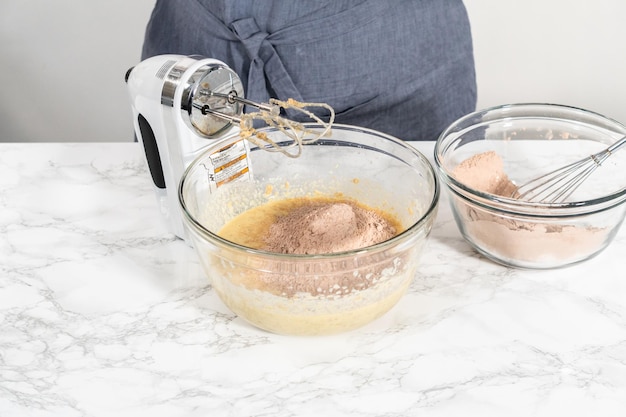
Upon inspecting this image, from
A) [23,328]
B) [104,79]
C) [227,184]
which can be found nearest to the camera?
[23,328]

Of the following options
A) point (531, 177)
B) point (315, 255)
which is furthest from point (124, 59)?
point (315, 255)

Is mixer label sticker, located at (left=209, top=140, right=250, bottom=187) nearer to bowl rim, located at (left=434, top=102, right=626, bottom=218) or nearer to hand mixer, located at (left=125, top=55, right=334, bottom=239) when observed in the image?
hand mixer, located at (left=125, top=55, right=334, bottom=239)

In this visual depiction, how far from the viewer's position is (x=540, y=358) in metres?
0.77

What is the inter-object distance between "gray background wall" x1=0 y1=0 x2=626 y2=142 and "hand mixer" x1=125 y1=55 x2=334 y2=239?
119 centimetres

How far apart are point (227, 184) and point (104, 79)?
1.49 metres

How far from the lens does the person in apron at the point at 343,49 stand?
1.45 m

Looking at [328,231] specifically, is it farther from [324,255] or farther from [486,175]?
[486,175]

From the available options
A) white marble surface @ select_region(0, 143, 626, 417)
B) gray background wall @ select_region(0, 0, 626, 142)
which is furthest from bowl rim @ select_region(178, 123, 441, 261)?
gray background wall @ select_region(0, 0, 626, 142)

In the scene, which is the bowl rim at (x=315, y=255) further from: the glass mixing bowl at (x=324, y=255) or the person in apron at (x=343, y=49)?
the person in apron at (x=343, y=49)

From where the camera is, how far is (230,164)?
0.94m

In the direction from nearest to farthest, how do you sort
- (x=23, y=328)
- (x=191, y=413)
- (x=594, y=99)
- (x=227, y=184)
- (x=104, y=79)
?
(x=191, y=413) < (x=23, y=328) < (x=227, y=184) < (x=594, y=99) < (x=104, y=79)

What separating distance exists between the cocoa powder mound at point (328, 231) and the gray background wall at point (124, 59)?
123cm

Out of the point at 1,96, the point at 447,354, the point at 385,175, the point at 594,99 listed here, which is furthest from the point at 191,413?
the point at 1,96

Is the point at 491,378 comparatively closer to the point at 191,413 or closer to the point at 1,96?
the point at 191,413
